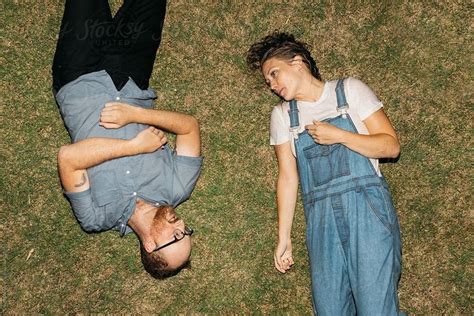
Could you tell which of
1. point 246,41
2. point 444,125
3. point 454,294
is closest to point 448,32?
point 444,125

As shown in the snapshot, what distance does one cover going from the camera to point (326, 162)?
3959mm

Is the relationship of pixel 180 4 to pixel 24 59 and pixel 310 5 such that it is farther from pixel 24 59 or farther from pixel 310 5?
pixel 24 59

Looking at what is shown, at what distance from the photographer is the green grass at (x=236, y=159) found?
4.32 metres

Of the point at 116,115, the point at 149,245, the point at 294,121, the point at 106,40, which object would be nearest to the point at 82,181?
the point at 116,115

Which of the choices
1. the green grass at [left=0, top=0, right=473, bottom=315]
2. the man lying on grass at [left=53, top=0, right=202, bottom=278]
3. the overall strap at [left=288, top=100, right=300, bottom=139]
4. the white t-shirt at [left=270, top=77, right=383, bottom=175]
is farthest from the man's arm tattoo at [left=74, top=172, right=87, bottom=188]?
the overall strap at [left=288, top=100, right=300, bottom=139]

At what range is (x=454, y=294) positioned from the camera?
4285 millimetres

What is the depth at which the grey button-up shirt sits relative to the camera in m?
3.87

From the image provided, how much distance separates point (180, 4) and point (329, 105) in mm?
1562

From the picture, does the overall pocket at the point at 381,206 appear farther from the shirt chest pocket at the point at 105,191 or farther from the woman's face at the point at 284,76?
the shirt chest pocket at the point at 105,191

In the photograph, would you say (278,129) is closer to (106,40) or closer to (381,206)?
(381,206)

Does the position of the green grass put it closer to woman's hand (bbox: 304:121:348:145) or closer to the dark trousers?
the dark trousers

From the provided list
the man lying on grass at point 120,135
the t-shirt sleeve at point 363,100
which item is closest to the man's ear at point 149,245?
the man lying on grass at point 120,135

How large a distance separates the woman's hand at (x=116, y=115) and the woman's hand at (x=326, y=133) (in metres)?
1.35

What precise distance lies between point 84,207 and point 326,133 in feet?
6.14
